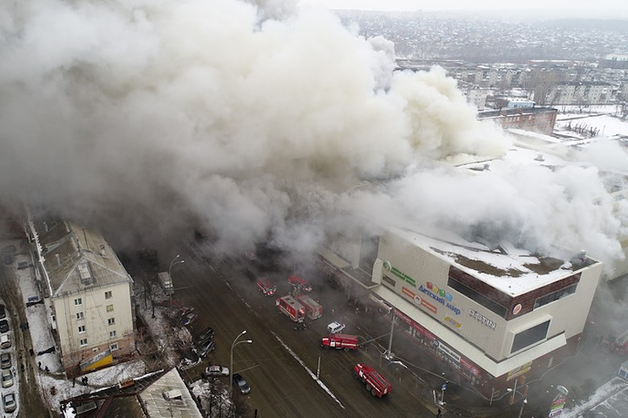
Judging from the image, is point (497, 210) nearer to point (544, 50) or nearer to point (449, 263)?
point (449, 263)

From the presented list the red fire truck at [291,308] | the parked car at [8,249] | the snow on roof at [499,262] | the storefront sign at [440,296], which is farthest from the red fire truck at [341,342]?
the parked car at [8,249]

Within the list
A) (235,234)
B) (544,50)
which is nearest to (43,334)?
(235,234)

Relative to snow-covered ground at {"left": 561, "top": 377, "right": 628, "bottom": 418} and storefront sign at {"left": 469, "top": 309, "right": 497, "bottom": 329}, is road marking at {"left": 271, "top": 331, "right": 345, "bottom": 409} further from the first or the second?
snow-covered ground at {"left": 561, "top": 377, "right": 628, "bottom": 418}

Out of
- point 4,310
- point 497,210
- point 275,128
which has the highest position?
point 275,128

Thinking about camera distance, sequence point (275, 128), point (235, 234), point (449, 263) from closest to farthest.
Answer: point (449, 263) → point (275, 128) → point (235, 234)

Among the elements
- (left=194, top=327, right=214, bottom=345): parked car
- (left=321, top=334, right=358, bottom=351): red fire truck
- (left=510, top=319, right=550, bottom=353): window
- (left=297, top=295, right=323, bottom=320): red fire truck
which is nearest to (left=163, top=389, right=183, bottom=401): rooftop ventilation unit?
(left=194, top=327, right=214, bottom=345): parked car

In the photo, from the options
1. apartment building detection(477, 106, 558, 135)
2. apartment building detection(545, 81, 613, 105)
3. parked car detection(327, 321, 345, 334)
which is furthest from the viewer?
apartment building detection(545, 81, 613, 105)

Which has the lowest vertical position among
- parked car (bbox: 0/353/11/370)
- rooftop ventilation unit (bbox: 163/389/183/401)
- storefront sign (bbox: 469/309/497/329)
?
parked car (bbox: 0/353/11/370)
